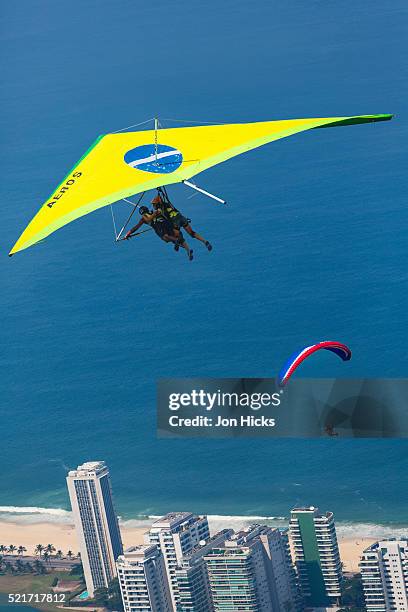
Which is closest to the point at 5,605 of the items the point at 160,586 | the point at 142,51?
the point at 160,586

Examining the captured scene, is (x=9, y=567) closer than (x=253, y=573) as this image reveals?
No

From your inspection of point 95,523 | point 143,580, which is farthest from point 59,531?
point 143,580

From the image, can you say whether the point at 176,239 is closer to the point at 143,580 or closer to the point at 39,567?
the point at 143,580

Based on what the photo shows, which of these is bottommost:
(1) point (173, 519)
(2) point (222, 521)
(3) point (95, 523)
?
(2) point (222, 521)

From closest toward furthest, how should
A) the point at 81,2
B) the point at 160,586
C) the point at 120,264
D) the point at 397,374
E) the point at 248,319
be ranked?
1. the point at 160,586
2. the point at 397,374
3. the point at 248,319
4. the point at 120,264
5. the point at 81,2

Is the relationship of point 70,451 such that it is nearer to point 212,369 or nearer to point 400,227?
point 212,369
